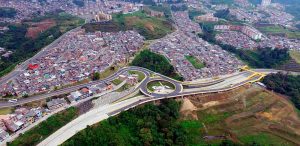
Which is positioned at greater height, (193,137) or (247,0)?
(247,0)

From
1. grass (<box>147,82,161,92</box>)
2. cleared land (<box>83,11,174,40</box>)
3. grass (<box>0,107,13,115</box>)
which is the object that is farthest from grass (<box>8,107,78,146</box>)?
cleared land (<box>83,11,174,40</box>)

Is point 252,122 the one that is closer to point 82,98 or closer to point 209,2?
point 82,98

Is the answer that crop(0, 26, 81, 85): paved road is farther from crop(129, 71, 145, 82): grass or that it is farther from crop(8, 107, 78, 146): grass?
crop(129, 71, 145, 82): grass

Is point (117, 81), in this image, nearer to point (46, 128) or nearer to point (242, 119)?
point (46, 128)

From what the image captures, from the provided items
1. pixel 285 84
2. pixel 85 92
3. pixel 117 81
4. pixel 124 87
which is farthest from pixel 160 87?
pixel 285 84

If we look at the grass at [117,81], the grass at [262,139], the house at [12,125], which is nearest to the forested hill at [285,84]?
the grass at [262,139]

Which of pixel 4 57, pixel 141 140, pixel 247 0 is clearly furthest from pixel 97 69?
pixel 247 0
